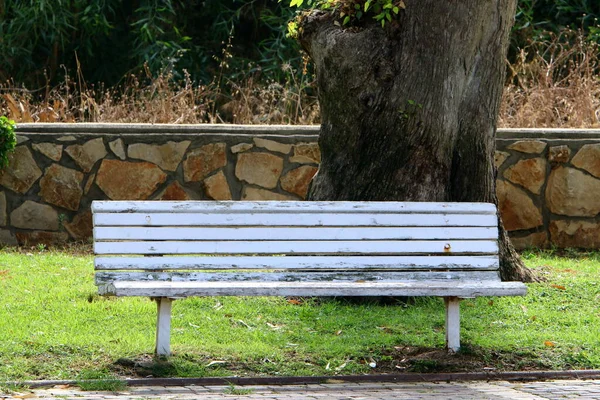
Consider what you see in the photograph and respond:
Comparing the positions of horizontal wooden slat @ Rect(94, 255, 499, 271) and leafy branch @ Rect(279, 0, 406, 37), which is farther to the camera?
leafy branch @ Rect(279, 0, 406, 37)

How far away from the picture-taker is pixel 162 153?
9.52 metres

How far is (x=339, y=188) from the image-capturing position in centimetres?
711

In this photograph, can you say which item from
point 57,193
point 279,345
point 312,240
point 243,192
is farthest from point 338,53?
point 57,193

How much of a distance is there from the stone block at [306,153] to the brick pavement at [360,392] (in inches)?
182

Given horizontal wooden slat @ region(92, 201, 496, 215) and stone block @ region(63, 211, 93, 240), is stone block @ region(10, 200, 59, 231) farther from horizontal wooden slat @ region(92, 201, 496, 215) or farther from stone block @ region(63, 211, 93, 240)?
horizontal wooden slat @ region(92, 201, 496, 215)

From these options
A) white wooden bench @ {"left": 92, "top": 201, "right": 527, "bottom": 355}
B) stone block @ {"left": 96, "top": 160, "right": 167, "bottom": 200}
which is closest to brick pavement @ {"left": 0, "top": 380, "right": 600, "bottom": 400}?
white wooden bench @ {"left": 92, "top": 201, "right": 527, "bottom": 355}

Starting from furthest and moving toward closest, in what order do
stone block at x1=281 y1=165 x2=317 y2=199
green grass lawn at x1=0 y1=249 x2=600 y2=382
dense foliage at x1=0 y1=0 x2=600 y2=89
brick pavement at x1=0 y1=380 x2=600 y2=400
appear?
dense foliage at x1=0 y1=0 x2=600 y2=89 → stone block at x1=281 y1=165 x2=317 y2=199 → green grass lawn at x1=0 y1=249 x2=600 y2=382 → brick pavement at x1=0 y1=380 x2=600 y2=400

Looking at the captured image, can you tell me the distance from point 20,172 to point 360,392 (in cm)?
549

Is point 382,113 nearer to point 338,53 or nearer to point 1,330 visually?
point 338,53

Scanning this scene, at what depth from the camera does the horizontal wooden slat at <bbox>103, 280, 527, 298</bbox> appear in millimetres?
5176

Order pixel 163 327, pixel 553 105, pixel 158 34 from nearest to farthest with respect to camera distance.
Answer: pixel 163 327
pixel 553 105
pixel 158 34

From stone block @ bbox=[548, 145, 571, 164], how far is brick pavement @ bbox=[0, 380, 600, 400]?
4588 mm

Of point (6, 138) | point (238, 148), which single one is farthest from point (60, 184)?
point (238, 148)

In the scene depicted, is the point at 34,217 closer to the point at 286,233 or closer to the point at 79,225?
the point at 79,225
